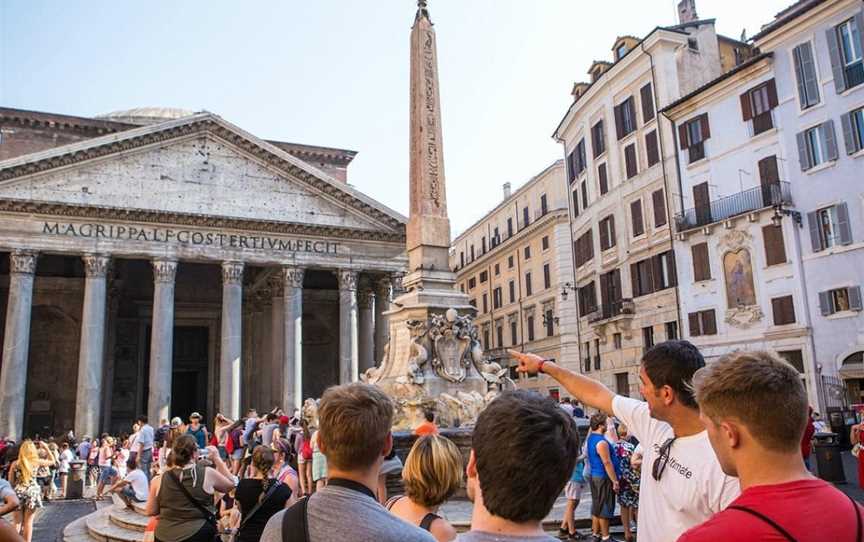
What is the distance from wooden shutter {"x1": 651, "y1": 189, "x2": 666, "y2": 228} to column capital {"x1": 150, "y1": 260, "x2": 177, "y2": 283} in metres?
17.1

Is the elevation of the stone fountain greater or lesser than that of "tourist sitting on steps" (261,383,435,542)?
greater

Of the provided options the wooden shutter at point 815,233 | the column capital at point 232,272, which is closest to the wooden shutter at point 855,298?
the wooden shutter at point 815,233

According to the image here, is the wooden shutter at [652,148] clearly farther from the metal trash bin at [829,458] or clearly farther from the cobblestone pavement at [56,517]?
the cobblestone pavement at [56,517]

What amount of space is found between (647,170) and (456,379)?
56.4ft


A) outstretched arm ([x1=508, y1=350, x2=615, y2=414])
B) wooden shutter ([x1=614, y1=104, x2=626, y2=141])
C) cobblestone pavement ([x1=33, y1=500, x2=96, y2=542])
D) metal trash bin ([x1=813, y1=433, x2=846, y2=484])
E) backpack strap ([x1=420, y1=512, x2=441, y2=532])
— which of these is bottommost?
cobblestone pavement ([x1=33, y1=500, x2=96, y2=542])

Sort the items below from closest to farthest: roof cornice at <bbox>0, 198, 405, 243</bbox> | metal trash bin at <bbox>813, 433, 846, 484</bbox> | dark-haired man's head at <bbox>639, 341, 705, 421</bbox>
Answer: dark-haired man's head at <bbox>639, 341, 705, 421</bbox>
metal trash bin at <bbox>813, 433, 846, 484</bbox>
roof cornice at <bbox>0, 198, 405, 243</bbox>

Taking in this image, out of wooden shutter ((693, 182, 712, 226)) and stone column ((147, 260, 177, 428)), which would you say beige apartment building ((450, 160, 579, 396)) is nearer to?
wooden shutter ((693, 182, 712, 226))

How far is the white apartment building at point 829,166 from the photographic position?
54.4 feet

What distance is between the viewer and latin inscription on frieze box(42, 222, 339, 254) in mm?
23141

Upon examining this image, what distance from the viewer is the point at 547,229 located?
32.9 metres

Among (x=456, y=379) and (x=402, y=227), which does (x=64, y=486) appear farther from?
(x=402, y=227)

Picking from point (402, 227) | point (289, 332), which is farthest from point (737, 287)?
point (289, 332)

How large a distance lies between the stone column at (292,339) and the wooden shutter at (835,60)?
735 inches

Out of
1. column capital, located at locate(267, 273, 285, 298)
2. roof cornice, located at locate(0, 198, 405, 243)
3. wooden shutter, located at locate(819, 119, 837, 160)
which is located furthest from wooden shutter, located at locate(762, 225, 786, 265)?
column capital, located at locate(267, 273, 285, 298)
